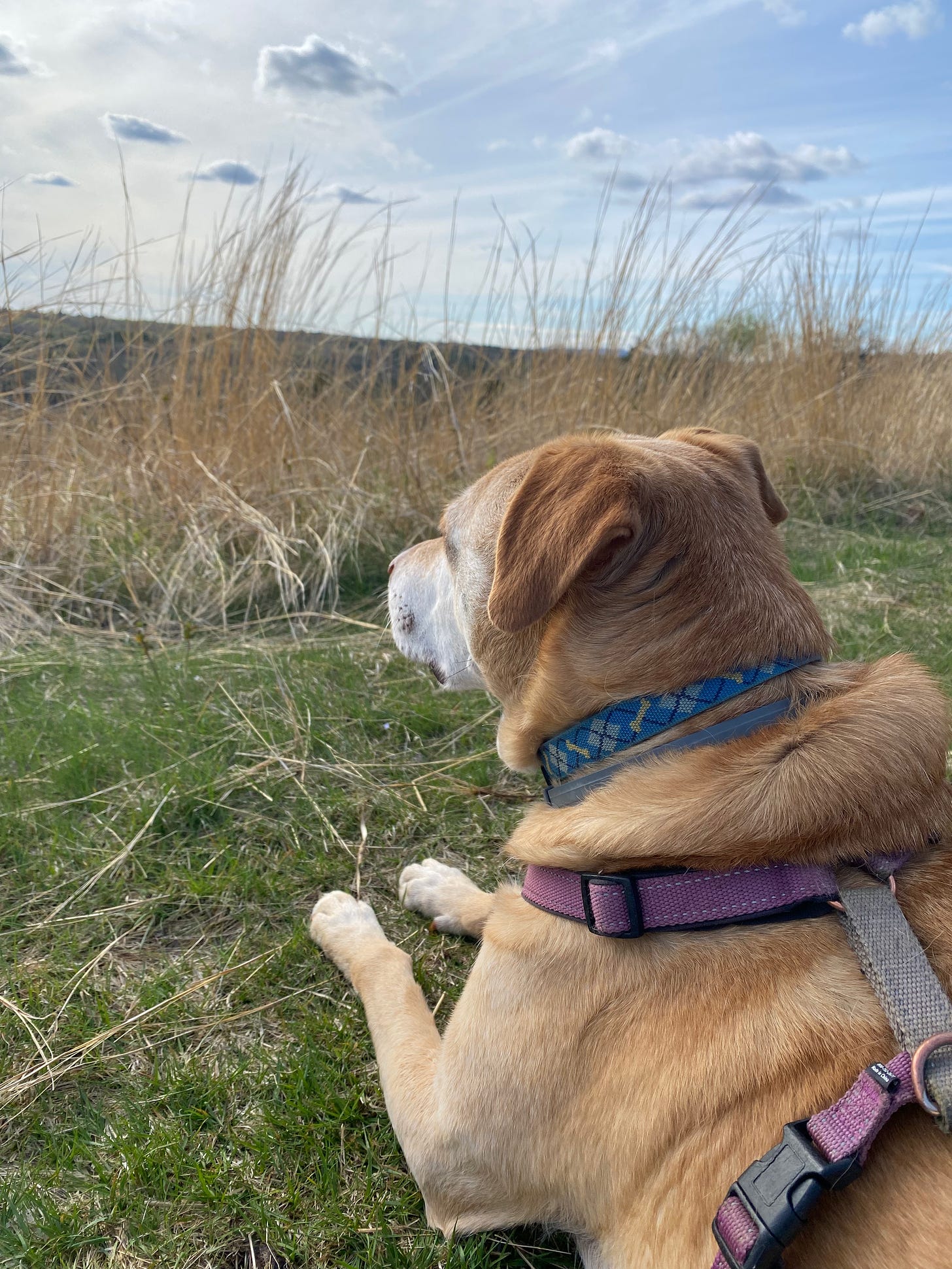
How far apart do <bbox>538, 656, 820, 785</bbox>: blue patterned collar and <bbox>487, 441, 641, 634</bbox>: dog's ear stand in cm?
26

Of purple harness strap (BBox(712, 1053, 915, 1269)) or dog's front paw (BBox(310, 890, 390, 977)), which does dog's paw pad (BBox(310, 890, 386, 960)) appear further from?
purple harness strap (BBox(712, 1053, 915, 1269))

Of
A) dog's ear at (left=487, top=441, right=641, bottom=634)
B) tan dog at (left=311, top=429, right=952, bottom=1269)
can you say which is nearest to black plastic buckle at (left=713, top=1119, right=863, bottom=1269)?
tan dog at (left=311, top=429, right=952, bottom=1269)

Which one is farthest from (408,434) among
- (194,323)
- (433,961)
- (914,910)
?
(914,910)

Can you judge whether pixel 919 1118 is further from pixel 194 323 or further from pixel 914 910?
pixel 194 323

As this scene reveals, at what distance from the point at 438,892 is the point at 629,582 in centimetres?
135

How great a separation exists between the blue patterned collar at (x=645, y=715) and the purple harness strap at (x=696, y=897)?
28 centimetres

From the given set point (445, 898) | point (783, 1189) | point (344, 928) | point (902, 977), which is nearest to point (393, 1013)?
point (344, 928)

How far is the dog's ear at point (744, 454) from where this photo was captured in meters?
2.09

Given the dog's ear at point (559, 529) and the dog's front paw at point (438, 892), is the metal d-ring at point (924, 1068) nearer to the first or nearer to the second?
the dog's ear at point (559, 529)

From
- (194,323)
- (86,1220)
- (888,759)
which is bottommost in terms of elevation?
(86,1220)

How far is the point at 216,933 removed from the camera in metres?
2.57

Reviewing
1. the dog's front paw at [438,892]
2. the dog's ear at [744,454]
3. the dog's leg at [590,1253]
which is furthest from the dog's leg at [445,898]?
the dog's ear at [744,454]

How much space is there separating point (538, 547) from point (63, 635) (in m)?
4.06

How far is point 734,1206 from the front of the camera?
1182 millimetres
